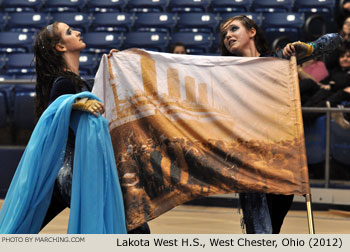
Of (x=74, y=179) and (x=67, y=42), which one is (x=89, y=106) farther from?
(x=67, y=42)

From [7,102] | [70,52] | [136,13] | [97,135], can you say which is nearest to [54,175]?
[97,135]

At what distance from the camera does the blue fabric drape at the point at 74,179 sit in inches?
108

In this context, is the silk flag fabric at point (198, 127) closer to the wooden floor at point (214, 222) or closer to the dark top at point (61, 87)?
the dark top at point (61, 87)

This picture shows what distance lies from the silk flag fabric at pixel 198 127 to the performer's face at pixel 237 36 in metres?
0.11

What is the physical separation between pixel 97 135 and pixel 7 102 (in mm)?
3285

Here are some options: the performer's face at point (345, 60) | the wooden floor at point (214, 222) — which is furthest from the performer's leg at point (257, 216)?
the performer's face at point (345, 60)

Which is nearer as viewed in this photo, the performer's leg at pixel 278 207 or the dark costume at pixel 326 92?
the performer's leg at pixel 278 207

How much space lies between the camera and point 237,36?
3.30 m

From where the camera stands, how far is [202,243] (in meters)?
2.49

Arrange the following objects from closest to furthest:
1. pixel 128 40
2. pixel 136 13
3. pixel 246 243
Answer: pixel 246 243
pixel 128 40
pixel 136 13

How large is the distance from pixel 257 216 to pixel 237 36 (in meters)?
0.93

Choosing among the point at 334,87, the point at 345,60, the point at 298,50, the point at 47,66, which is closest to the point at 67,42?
the point at 47,66

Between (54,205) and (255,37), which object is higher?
(255,37)

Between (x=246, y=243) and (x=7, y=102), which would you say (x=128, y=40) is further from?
(x=246, y=243)
